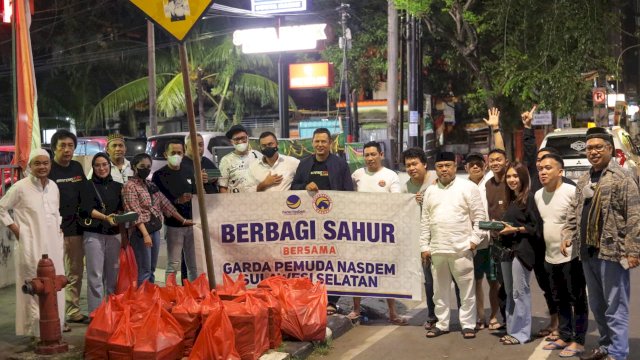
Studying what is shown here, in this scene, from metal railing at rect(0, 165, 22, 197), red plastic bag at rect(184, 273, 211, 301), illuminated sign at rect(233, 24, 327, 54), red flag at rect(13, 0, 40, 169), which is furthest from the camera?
illuminated sign at rect(233, 24, 327, 54)

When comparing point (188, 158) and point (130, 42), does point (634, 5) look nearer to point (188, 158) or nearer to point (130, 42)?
point (130, 42)

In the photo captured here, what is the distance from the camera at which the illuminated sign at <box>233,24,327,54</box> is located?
84.6 feet

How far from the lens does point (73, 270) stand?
7.82m

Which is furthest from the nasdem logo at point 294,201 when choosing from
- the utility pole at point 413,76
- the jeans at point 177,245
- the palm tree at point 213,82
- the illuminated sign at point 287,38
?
the palm tree at point 213,82

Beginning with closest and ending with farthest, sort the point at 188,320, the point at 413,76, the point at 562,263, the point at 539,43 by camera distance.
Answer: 1. the point at 188,320
2. the point at 562,263
3. the point at 413,76
4. the point at 539,43

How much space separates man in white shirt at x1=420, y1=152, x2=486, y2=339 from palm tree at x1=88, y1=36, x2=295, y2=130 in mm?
24684

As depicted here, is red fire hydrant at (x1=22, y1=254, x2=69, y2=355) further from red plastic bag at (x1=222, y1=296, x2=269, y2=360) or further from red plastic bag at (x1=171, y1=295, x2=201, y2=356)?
red plastic bag at (x1=222, y1=296, x2=269, y2=360)

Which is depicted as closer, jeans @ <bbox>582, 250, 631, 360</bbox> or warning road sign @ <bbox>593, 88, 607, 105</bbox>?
jeans @ <bbox>582, 250, 631, 360</bbox>

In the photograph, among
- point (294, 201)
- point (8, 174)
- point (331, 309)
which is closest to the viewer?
point (294, 201)

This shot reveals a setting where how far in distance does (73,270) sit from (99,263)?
1.36 feet

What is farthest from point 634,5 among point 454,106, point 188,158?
point 188,158

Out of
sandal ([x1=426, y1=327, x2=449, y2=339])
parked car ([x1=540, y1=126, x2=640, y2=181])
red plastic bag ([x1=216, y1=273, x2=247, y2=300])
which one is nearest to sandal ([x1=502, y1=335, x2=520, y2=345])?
sandal ([x1=426, y1=327, x2=449, y2=339])

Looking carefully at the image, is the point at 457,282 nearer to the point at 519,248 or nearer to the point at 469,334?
the point at 469,334

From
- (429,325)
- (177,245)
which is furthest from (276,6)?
(429,325)
